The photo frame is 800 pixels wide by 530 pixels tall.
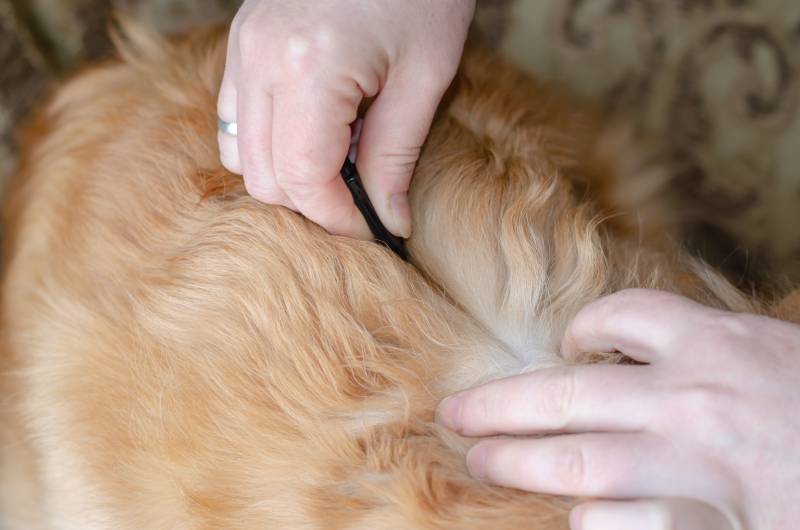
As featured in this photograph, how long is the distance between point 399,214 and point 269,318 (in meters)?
0.16

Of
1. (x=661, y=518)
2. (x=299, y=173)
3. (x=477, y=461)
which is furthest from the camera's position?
(x=299, y=173)

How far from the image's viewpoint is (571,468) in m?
0.60

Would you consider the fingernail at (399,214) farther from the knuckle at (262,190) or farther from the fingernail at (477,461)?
→ the fingernail at (477,461)

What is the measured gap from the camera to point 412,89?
2.64 ft

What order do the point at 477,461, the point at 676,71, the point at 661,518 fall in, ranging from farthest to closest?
1. the point at 676,71
2. the point at 477,461
3. the point at 661,518

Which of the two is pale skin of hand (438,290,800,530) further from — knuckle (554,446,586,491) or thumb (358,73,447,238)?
thumb (358,73,447,238)

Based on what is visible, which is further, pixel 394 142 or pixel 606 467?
pixel 394 142

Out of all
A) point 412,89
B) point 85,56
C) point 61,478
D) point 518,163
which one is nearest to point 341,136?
point 412,89

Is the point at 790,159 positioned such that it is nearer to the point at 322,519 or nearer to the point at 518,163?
the point at 518,163

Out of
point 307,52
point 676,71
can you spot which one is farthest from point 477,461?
point 676,71

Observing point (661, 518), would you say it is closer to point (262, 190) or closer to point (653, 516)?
point (653, 516)

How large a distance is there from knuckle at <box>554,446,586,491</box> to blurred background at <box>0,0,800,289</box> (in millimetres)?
813

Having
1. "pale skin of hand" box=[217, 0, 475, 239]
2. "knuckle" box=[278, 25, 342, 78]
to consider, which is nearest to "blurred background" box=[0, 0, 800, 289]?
"pale skin of hand" box=[217, 0, 475, 239]

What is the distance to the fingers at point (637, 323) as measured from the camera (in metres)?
0.64
